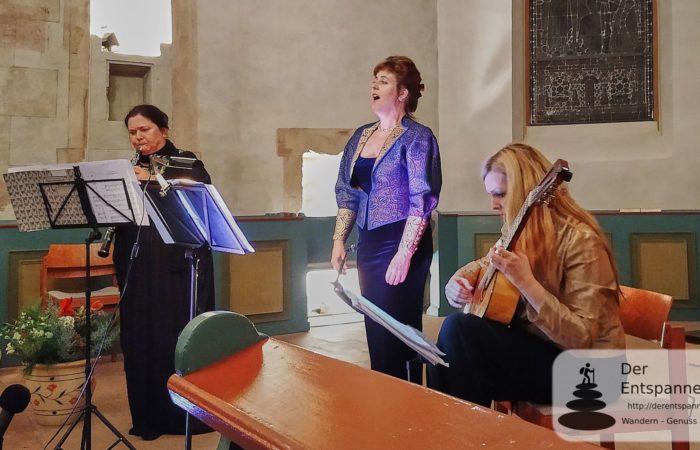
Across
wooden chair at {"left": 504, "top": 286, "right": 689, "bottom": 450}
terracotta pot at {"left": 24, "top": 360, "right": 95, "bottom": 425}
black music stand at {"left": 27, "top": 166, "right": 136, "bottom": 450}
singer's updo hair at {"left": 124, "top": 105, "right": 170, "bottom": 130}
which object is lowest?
terracotta pot at {"left": 24, "top": 360, "right": 95, "bottom": 425}

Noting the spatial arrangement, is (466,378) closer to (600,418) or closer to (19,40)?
(600,418)

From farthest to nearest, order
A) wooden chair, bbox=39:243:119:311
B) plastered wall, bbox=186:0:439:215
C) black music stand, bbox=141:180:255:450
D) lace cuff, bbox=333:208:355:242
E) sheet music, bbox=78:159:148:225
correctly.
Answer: plastered wall, bbox=186:0:439:215 < wooden chair, bbox=39:243:119:311 < lace cuff, bbox=333:208:355:242 < sheet music, bbox=78:159:148:225 < black music stand, bbox=141:180:255:450

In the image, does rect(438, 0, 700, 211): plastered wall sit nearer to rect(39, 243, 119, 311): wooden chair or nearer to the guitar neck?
rect(39, 243, 119, 311): wooden chair

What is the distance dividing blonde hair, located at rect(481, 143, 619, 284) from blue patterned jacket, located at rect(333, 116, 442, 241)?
0.52 metres

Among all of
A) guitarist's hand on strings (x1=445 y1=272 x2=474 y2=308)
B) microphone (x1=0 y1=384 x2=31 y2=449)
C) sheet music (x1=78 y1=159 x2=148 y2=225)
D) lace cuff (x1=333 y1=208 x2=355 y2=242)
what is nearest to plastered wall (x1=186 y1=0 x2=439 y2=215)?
lace cuff (x1=333 y1=208 x2=355 y2=242)

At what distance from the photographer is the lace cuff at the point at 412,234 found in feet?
7.99

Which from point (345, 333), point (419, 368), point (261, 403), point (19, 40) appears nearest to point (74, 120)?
point (19, 40)

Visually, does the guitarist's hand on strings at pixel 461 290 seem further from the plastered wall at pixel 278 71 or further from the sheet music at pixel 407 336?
the plastered wall at pixel 278 71

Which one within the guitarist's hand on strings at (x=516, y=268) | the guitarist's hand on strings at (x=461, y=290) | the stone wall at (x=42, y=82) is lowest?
the guitarist's hand on strings at (x=461, y=290)

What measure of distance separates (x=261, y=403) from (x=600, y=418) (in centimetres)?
118

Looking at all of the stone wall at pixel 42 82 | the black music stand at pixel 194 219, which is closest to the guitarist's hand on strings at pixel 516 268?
the black music stand at pixel 194 219

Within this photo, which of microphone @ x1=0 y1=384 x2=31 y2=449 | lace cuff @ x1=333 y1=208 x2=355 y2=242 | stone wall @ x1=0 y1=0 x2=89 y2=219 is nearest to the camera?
microphone @ x1=0 y1=384 x2=31 y2=449

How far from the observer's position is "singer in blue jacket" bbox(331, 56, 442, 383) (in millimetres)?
2471

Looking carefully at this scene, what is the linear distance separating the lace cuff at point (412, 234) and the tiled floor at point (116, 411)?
4.29 feet
